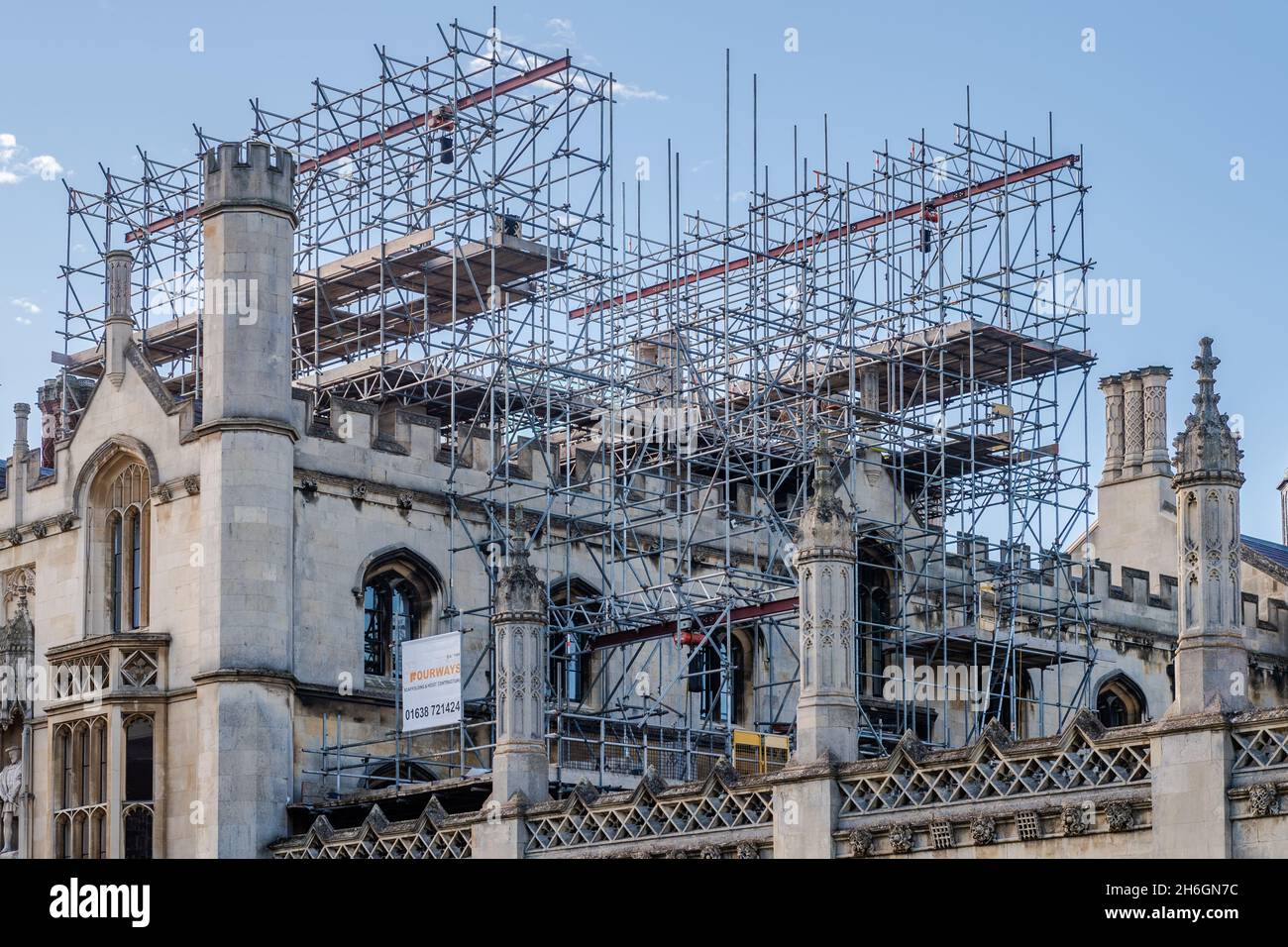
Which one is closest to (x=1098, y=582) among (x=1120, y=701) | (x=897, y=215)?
(x=1120, y=701)

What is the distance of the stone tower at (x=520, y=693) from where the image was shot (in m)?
32.8

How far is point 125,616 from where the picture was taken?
134ft

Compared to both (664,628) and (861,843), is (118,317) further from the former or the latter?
(861,843)

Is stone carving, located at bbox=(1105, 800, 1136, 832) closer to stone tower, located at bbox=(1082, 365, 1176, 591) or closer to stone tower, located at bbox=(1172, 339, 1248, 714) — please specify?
stone tower, located at bbox=(1172, 339, 1248, 714)

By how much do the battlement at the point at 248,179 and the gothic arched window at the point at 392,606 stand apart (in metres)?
5.68

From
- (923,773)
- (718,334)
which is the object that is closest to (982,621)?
(718,334)

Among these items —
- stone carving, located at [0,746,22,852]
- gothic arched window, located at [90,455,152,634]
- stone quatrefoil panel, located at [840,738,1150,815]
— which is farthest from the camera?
stone carving, located at [0,746,22,852]

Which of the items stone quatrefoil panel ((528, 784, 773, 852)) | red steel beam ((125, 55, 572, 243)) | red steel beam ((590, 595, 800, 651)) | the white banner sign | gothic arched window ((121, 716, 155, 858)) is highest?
red steel beam ((125, 55, 572, 243))

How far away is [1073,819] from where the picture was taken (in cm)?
2575

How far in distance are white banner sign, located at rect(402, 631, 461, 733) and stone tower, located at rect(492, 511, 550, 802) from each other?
5.68 m

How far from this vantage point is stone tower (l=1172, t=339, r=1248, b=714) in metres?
25.0

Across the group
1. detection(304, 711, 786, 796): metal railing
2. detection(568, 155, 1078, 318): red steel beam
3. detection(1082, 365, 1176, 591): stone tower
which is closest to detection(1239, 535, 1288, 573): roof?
detection(1082, 365, 1176, 591): stone tower

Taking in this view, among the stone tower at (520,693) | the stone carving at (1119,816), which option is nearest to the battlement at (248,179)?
the stone tower at (520,693)

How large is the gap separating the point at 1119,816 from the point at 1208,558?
8.62 feet
